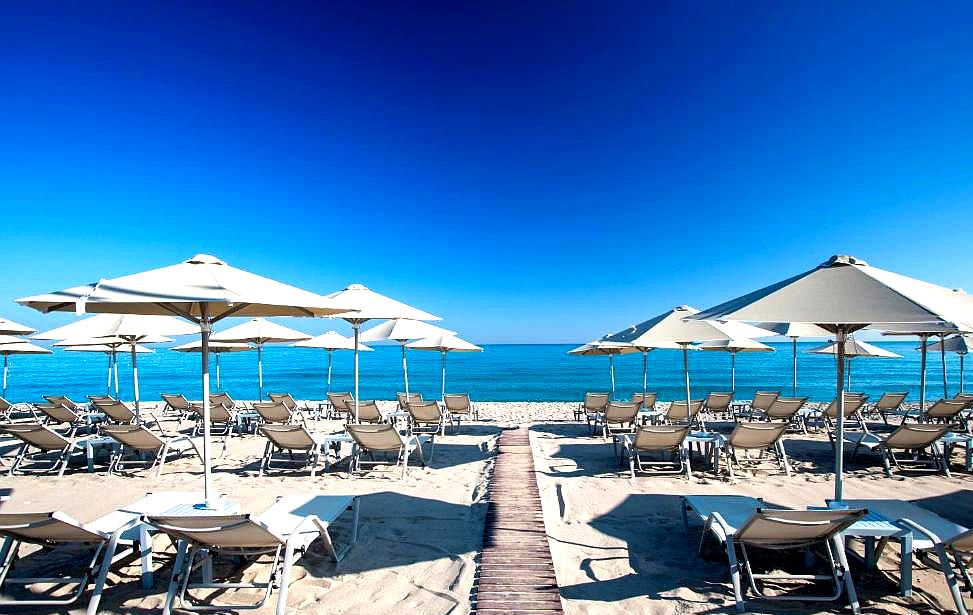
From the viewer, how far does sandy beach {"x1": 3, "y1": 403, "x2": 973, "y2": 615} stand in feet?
10.3

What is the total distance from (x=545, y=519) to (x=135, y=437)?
5.27 m

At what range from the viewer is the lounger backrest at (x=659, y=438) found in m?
6.05

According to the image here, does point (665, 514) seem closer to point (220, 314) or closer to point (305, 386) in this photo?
point (220, 314)

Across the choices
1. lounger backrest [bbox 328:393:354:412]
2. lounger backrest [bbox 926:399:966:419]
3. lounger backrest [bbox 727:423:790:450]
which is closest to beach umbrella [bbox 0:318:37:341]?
lounger backrest [bbox 328:393:354:412]

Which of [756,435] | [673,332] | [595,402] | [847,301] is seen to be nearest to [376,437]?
[673,332]

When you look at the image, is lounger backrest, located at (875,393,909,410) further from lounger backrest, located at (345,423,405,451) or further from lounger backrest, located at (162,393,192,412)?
lounger backrest, located at (162,393,192,412)

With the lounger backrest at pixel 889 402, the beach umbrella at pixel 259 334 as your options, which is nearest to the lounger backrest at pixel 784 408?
the lounger backrest at pixel 889 402

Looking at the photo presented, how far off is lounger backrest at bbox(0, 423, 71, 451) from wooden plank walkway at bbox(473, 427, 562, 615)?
567cm

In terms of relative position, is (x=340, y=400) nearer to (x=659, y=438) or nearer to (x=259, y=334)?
(x=259, y=334)

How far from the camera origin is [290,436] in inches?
243

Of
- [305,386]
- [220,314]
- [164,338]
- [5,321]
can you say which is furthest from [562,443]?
[305,386]

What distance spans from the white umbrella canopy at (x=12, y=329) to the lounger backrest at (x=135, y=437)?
11.4 feet

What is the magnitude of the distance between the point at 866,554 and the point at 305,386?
34187mm

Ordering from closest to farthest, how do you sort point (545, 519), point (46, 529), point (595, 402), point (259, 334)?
point (46, 529) < point (545, 519) < point (259, 334) < point (595, 402)
